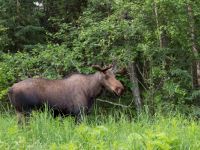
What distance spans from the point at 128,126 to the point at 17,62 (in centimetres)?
687

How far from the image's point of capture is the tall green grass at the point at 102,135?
648 centimetres

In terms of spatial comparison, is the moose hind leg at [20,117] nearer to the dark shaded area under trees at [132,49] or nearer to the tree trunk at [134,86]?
the dark shaded area under trees at [132,49]

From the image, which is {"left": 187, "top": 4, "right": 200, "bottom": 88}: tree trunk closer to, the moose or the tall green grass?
the moose

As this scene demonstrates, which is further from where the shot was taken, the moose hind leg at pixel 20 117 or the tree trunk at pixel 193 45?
the tree trunk at pixel 193 45

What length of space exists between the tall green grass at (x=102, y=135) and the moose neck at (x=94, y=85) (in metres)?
2.84

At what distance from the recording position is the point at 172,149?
21.5 feet

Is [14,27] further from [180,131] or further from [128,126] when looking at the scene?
[180,131]

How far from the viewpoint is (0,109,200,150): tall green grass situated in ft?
21.3

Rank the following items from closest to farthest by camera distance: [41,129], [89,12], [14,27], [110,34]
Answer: [41,129], [110,34], [89,12], [14,27]

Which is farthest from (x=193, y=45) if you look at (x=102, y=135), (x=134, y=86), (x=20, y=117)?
(x=102, y=135)

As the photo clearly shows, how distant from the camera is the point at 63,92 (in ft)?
36.5

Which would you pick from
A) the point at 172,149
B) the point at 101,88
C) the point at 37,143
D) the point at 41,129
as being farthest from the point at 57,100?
the point at 172,149

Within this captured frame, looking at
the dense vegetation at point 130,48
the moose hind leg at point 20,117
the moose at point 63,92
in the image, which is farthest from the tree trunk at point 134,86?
the moose hind leg at point 20,117

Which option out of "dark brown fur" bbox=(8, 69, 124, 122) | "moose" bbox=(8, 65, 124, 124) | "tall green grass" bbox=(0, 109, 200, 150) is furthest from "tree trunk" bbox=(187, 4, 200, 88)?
"tall green grass" bbox=(0, 109, 200, 150)
